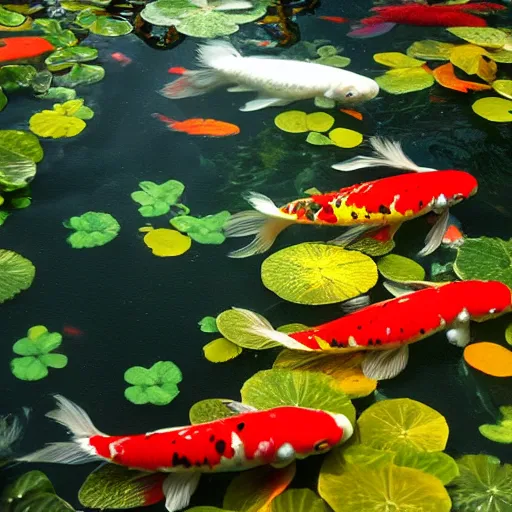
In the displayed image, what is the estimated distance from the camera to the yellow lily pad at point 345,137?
211 centimetres

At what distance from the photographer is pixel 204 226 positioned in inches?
72.2

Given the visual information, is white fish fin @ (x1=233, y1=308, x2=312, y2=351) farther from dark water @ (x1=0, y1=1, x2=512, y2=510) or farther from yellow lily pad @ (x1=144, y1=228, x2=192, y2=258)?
yellow lily pad @ (x1=144, y1=228, x2=192, y2=258)

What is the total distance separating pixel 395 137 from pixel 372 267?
581 millimetres

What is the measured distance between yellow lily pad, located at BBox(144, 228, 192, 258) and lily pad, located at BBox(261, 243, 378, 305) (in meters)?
0.20

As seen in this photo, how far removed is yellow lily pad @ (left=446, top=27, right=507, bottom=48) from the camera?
8.39ft

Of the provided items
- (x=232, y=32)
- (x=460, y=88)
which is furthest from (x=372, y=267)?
(x=232, y=32)

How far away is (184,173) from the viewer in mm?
2008

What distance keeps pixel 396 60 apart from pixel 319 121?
455mm

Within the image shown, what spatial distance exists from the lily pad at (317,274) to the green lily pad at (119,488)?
508 millimetres

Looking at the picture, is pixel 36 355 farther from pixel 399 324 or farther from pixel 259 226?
pixel 399 324

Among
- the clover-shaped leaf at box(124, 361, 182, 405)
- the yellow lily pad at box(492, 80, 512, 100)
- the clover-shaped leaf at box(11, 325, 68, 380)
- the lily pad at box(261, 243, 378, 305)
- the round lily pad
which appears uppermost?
the yellow lily pad at box(492, 80, 512, 100)

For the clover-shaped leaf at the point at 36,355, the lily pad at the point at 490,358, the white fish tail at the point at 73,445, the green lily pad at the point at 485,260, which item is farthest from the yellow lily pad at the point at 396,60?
the white fish tail at the point at 73,445

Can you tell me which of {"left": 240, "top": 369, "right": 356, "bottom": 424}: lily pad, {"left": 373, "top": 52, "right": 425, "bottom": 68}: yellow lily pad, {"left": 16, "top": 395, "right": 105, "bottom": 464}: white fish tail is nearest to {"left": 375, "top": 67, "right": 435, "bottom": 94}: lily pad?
{"left": 373, "top": 52, "right": 425, "bottom": 68}: yellow lily pad

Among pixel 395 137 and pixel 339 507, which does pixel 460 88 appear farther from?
pixel 339 507
